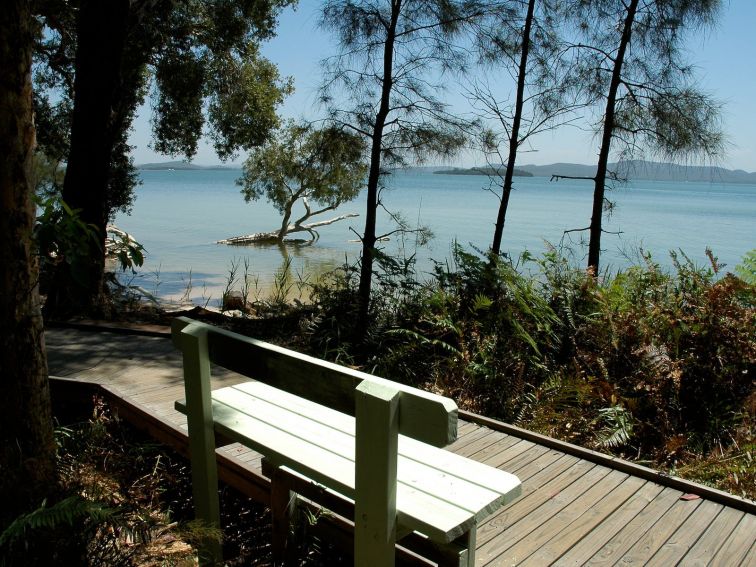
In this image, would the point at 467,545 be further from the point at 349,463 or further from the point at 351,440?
the point at 351,440

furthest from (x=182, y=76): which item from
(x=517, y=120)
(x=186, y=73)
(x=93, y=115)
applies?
(x=517, y=120)

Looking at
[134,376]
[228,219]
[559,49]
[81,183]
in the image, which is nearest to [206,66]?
[81,183]

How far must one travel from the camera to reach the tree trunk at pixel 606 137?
6.82m

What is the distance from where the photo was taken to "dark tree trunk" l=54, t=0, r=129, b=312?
6.73 m

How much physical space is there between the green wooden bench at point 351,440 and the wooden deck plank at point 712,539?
1042mm

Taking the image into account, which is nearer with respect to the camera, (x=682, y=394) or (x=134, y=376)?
(x=682, y=394)

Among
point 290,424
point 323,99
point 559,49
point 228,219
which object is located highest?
point 559,49

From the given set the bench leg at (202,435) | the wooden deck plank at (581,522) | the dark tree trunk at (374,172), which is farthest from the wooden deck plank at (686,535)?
the dark tree trunk at (374,172)

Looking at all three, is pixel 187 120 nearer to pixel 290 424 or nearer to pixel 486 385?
pixel 486 385

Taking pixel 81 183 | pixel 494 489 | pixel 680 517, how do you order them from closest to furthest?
pixel 494 489 < pixel 680 517 < pixel 81 183

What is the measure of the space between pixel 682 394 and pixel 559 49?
446 cm

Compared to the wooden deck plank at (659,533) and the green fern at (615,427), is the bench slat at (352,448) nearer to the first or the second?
the wooden deck plank at (659,533)

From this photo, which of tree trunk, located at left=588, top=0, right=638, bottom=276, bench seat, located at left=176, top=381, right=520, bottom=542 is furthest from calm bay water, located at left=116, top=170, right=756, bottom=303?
bench seat, located at left=176, top=381, right=520, bottom=542

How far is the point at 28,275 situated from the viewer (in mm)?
2285
